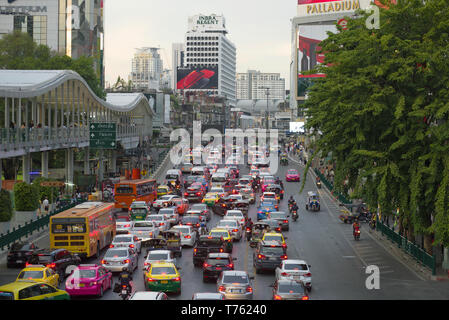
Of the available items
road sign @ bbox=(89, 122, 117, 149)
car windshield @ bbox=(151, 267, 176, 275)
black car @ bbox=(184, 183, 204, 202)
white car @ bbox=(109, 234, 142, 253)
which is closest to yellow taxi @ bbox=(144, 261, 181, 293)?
car windshield @ bbox=(151, 267, 176, 275)

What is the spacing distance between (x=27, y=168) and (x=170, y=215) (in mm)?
15801

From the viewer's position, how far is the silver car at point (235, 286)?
22.6 m

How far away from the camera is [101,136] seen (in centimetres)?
6650

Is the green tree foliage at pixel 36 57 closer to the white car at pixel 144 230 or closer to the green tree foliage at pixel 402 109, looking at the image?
the white car at pixel 144 230

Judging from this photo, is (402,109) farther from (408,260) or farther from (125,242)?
(125,242)

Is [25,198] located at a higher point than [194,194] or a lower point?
higher

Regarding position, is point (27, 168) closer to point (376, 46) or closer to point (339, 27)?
point (339, 27)

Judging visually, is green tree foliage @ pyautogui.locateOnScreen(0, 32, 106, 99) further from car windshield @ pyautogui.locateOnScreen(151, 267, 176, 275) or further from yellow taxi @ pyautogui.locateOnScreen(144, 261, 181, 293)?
yellow taxi @ pyautogui.locateOnScreen(144, 261, 181, 293)

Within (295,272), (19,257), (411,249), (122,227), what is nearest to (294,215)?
(122,227)

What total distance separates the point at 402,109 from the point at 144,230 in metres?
16.5

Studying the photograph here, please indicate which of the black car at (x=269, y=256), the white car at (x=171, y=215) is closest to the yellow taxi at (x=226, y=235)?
the black car at (x=269, y=256)

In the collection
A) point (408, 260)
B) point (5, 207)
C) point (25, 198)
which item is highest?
point (25, 198)

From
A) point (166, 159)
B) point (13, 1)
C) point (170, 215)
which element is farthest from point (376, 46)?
point (13, 1)

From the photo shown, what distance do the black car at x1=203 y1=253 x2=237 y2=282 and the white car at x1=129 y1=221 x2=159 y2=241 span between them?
10.5m
